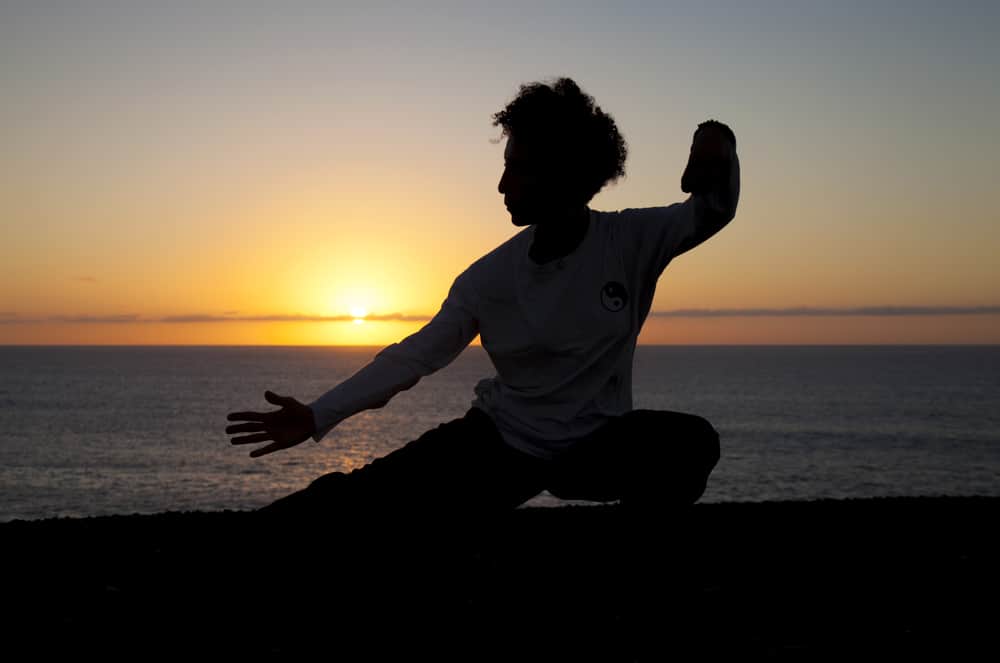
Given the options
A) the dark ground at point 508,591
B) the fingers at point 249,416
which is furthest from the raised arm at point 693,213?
the fingers at point 249,416

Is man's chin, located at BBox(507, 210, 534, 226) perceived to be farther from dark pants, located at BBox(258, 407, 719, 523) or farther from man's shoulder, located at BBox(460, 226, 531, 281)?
dark pants, located at BBox(258, 407, 719, 523)

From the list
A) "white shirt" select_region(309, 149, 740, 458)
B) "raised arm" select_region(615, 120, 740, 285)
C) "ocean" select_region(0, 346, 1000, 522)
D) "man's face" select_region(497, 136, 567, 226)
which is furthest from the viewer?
"ocean" select_region(0, 346, 1000, 522)

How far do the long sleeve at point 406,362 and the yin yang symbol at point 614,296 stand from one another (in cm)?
57

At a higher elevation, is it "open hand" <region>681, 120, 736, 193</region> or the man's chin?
"open hand" <region>681, 120, 736, 193</region>

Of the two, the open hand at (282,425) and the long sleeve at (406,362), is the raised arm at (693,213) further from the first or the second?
the open hand at (282,425)

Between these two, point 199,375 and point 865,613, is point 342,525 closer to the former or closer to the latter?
point 865,613

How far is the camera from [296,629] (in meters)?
4.95

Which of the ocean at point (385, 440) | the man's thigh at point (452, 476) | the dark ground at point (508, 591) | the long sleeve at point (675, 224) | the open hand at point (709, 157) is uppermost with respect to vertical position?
the open hand at point (709, 157)

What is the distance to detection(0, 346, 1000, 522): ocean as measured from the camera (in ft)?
165

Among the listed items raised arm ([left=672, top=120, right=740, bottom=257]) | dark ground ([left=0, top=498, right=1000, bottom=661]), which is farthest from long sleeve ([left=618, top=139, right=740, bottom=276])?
dark ground ([left=0, top=498, right=1000, bottom=661])

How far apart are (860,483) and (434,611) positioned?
5345 centimetres

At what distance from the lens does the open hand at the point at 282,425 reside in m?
3.74

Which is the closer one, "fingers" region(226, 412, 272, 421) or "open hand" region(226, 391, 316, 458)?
"fingers" region(226, 412, 272, 421)

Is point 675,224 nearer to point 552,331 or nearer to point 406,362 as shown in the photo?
point 552,331
